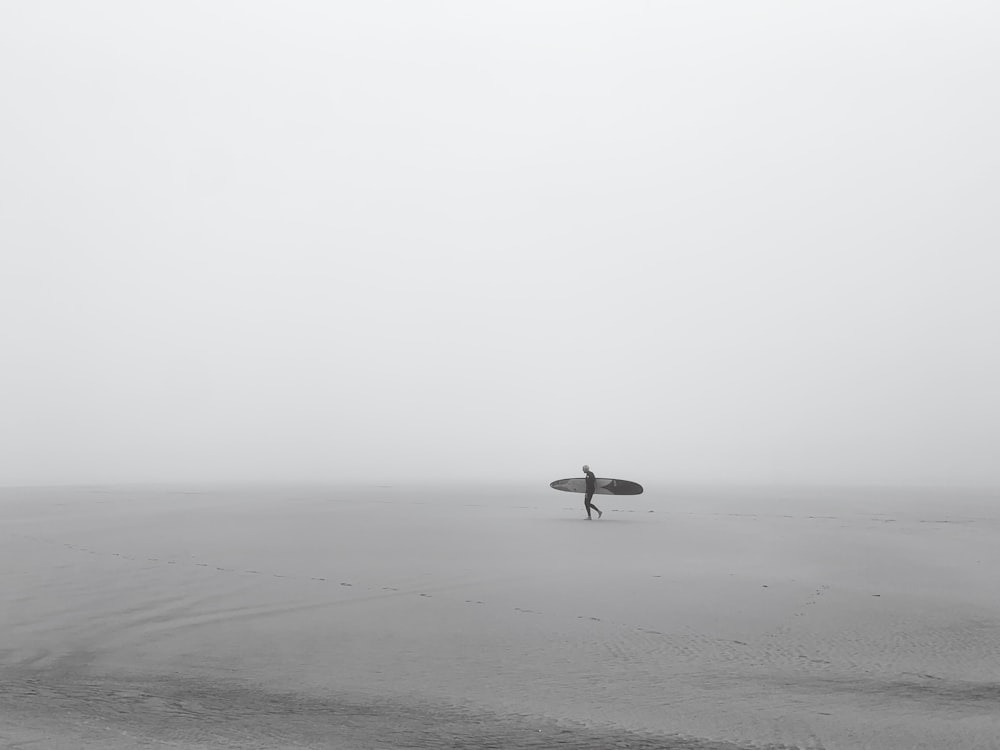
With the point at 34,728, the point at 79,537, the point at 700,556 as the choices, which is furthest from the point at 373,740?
the point at 79,537

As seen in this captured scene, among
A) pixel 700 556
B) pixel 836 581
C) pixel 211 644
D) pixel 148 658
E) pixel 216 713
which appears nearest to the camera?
pixel 216 713

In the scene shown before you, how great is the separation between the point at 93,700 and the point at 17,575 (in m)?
11.4

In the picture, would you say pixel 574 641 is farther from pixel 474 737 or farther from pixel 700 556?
pixel 700 556

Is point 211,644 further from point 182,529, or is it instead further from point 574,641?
point 182,529

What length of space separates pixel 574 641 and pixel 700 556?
38.8ft

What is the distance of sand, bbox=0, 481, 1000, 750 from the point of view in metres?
7.34

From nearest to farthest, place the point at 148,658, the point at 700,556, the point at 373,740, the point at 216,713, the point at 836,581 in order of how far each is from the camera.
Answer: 1. the point at 373,740
2. the point at 216,713
3. the point at 148,658
4. the point at 836,581
5. the point at 700,556

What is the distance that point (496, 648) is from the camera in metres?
10.8

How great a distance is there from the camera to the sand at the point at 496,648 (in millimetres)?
7344

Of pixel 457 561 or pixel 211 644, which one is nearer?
pixel 211 644

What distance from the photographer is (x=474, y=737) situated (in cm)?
713

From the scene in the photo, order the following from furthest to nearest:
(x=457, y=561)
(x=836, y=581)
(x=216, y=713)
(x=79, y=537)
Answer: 1. (x=79, y=537)
2. (x=457, y=561)
3. (x=836, y=581)
4. (x=216, y=713)

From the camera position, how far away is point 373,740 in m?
7.02

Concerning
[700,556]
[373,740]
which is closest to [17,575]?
[373,740]
